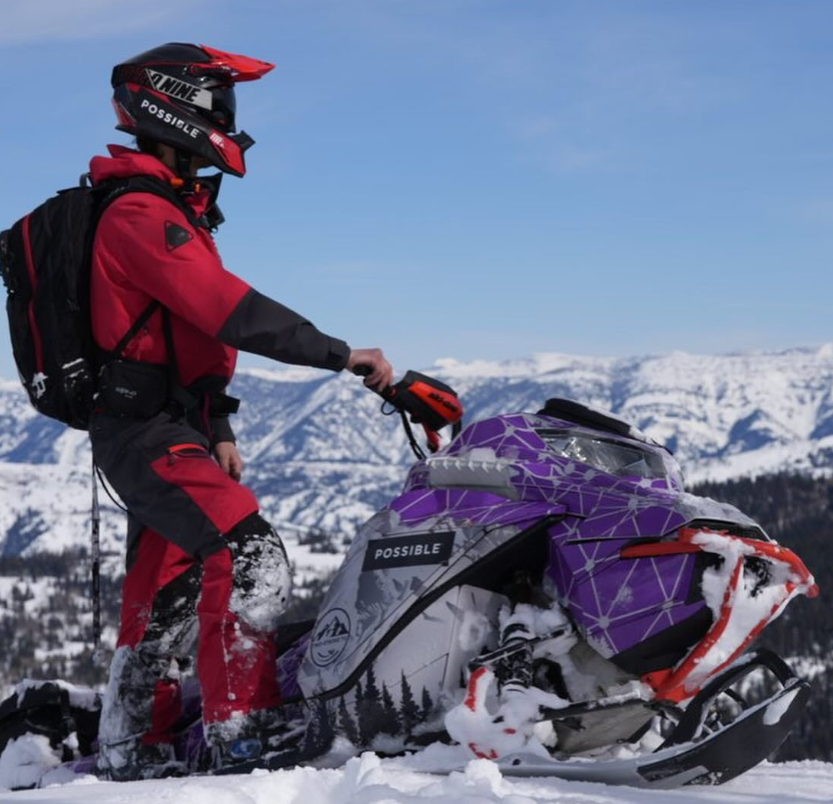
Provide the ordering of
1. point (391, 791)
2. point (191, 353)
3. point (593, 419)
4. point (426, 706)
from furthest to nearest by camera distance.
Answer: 1. point (191, 353)
2. point (593, 419)
3. point (426, 706)
4. point (391, 791)

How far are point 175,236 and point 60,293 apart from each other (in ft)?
2.07

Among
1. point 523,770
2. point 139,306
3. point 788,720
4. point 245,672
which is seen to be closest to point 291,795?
point 523,770

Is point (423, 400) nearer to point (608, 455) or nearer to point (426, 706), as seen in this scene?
A: point (608, 455)

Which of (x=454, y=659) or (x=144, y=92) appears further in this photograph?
(x=144, y=92)

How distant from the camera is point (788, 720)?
435cm

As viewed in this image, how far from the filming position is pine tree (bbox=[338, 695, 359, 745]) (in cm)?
498

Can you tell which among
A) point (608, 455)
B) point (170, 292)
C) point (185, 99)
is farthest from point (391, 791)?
point (185, 99)

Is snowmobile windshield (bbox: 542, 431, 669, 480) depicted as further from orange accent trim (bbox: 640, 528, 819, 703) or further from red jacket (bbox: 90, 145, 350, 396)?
red jacket (bbox: 90, 145, 350, 396)

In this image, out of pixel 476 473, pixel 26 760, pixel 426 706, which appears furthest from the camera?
pixel 26 760

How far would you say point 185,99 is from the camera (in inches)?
221

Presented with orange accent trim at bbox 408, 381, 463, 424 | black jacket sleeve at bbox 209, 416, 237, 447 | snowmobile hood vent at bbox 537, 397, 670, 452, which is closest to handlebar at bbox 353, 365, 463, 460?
orange accent trim at bbox 408, 381, 463, 424

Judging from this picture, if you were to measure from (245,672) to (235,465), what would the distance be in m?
1.38

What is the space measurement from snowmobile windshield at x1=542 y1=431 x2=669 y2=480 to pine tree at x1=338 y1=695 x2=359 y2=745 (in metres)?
1.43

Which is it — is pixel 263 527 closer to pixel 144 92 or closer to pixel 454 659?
pixel 454 659
